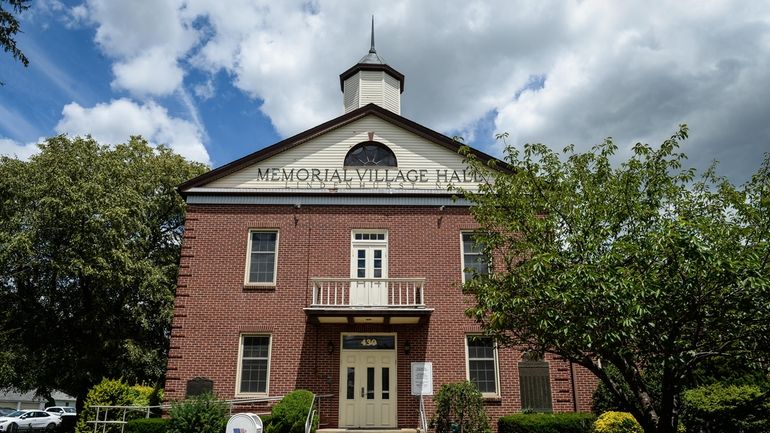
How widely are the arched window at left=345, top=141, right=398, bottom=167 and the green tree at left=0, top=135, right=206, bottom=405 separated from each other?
9.73 meters

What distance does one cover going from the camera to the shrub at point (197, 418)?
42.8ft

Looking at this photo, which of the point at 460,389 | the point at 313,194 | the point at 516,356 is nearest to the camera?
the point at 460,389

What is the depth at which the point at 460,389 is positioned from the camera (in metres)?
15.0

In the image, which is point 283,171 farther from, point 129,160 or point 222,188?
point 129,160

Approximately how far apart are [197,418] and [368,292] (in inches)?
213

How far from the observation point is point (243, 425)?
12.1 m

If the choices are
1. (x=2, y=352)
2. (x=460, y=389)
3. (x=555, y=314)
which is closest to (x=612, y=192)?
(x=555, y=314)

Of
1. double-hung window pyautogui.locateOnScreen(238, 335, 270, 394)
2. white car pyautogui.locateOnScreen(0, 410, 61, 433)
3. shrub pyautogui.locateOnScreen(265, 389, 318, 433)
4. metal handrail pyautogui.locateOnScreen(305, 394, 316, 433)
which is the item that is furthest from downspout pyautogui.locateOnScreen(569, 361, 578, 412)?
white car pyautogui.locateOnScreen(0, 410, 61, 433)

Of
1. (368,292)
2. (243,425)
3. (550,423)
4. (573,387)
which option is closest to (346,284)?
(368,292)

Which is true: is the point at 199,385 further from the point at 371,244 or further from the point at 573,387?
the point at 573,387

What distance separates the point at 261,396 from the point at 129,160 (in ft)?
51.9

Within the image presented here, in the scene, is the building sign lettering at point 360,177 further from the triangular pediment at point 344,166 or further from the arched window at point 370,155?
the arched window at point 370,155

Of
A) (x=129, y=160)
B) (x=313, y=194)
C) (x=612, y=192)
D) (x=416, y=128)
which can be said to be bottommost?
(x=612, y=192)

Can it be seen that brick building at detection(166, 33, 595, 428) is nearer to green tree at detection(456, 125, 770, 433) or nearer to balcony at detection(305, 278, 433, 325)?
balcony at detection(305, 278, 433, 325)
